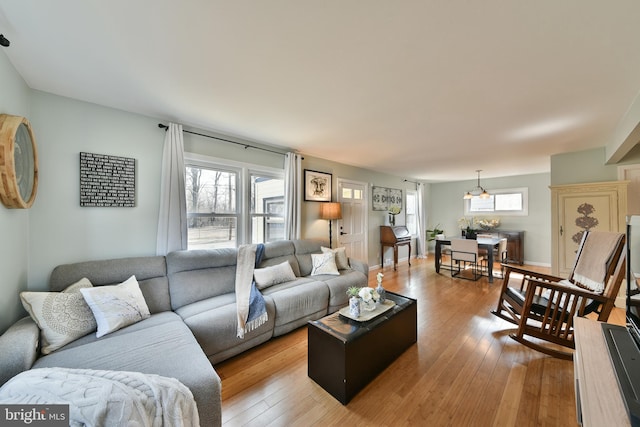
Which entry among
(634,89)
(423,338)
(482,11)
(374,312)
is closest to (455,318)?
(423,338)

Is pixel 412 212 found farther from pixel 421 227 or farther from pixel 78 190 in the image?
pixel 78 190

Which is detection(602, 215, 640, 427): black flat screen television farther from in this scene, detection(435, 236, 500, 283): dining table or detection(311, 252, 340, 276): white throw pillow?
detection(435, 236, 500, 283): dining table

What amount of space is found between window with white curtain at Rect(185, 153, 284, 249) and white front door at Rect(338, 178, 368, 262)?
1.48m

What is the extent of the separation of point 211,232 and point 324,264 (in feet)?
5.22

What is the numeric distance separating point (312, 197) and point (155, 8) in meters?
3.08

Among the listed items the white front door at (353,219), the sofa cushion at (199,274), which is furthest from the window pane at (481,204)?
the sofa cushion at (199,274)

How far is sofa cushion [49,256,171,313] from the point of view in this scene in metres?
1.91

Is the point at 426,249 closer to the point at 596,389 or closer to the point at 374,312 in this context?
the point at 374,312

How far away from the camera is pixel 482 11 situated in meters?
1.17

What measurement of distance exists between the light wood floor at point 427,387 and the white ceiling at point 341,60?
7.69ft

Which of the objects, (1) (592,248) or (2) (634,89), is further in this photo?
(1) (592,248)

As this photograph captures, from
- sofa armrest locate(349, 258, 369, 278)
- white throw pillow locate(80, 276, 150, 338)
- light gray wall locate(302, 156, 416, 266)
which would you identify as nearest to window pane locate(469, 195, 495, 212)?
light gray wall locate(302, 156, 416, 266)

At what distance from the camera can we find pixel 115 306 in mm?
1760

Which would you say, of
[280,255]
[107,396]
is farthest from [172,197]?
[107,396]
